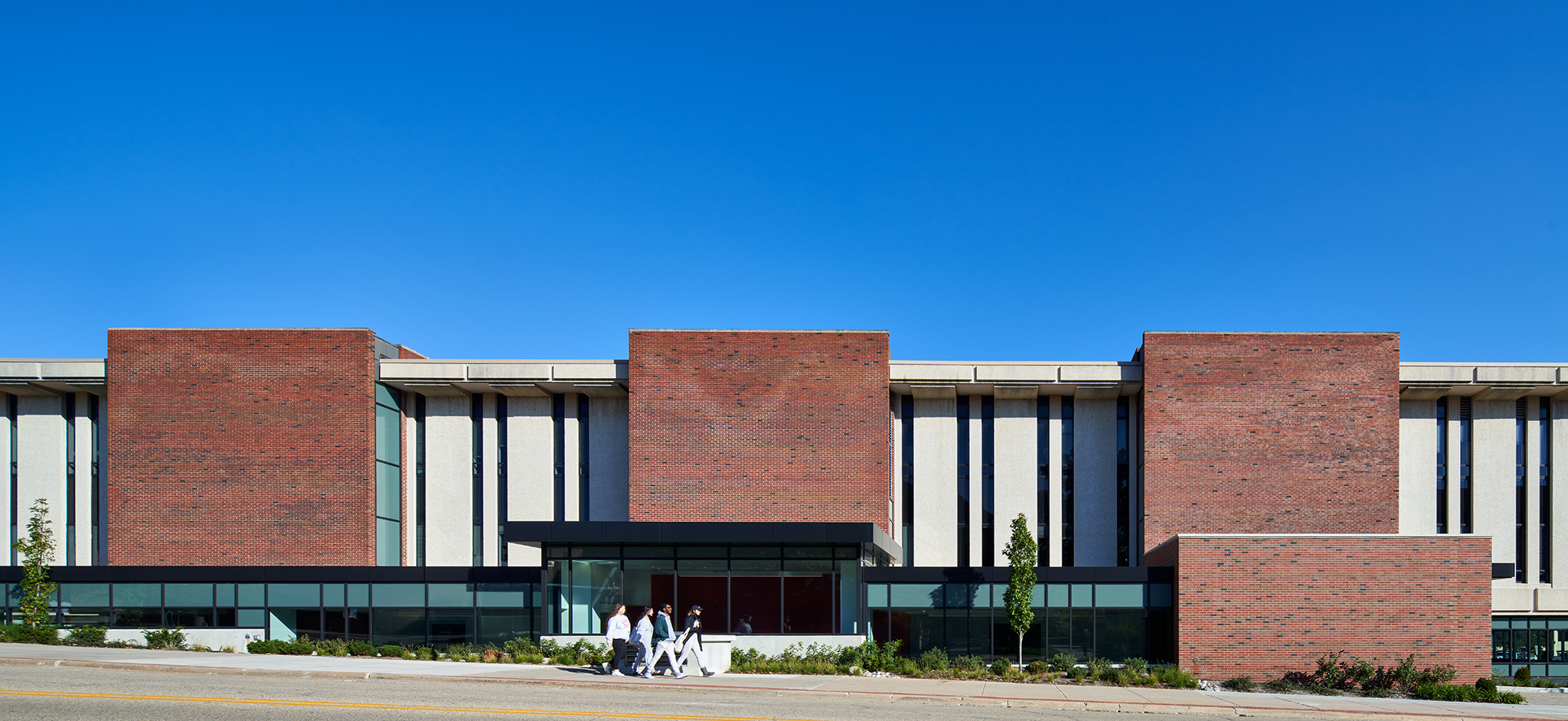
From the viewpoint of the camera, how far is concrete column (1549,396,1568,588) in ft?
116

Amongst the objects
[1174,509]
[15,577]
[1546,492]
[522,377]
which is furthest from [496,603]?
[1546,492]

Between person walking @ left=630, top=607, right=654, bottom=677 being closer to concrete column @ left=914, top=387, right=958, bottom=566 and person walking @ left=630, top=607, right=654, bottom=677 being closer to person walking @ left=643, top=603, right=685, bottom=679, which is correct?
person walking @ left=643, top=603, right=685, bottom=679

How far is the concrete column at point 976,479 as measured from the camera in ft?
117

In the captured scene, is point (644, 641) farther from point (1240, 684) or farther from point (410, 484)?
point (410, 484)

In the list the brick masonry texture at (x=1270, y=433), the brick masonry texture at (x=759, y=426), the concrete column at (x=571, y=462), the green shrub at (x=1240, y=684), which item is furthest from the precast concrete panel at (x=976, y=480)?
the concrete column at (x=571, y=462)

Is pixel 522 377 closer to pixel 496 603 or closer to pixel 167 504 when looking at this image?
pixel 496 603

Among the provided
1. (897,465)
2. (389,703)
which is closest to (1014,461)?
(897,465)

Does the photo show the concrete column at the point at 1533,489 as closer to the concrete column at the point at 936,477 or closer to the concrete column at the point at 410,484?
the concrete column at the point at 936,477

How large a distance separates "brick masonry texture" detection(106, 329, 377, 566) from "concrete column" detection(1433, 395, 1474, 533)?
33942 millimetres

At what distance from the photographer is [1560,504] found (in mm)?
35594

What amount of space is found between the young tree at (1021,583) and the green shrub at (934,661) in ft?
8.69

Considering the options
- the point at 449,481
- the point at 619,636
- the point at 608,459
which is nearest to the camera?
the point at 619,636

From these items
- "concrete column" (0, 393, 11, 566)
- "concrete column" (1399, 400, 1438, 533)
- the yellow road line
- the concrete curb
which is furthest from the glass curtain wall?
"concrete column" (0, 393, 11, 566)

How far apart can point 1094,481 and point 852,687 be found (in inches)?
649
